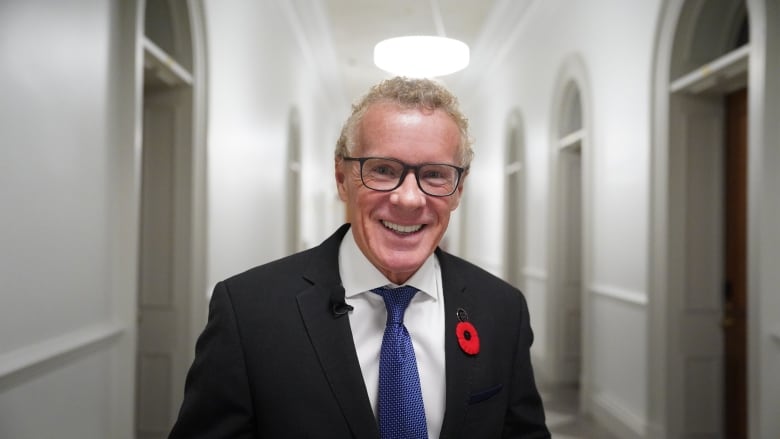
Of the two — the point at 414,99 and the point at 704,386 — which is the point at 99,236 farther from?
the point at 704,386

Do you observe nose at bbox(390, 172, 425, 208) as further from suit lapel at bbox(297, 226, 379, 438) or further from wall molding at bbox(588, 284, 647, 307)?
wall molding at bbox(588, 284, 647, 307)

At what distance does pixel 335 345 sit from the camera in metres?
1.33

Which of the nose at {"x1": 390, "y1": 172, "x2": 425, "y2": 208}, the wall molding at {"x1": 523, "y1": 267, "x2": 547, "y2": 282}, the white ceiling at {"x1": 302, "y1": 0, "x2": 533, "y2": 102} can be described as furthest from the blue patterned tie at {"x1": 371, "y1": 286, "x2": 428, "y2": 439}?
the white ceiling at {"x1": 302, "y1": 0, "x2": 533, "y2": 102}

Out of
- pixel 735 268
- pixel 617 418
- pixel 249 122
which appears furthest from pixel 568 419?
pixel 249 122

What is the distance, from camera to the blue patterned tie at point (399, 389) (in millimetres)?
1309

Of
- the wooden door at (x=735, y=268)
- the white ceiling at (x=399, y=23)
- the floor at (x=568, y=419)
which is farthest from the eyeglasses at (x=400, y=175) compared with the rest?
the white ceiling at (x=399, y=23)

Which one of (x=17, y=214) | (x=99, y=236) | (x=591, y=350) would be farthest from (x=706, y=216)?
(x=17, y=214)

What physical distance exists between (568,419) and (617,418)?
0.50 meters

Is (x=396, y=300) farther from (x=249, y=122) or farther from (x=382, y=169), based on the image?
(x=249, y=122)

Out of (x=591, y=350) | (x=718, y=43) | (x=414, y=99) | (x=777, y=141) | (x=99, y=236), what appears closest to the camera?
(x=414, y=99)

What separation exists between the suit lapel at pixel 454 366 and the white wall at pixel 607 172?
3320mm

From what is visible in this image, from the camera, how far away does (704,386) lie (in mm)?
4180

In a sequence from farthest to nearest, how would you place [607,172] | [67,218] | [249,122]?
1. [249,122]
2. [607,172]
3. [67,218]

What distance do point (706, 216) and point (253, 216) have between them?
12.1 feet
